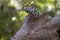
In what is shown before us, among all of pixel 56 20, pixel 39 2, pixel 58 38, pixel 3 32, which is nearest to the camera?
pixel 58 38

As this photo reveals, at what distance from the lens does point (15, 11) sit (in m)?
1.42

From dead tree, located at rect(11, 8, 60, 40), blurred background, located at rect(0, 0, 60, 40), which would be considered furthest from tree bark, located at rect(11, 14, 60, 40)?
blurred background, located at rect(0, 0, 60, 40)

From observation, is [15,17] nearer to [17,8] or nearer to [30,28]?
[17,8]

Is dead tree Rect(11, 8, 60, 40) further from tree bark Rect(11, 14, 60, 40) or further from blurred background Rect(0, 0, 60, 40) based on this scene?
blurred background Rect(0, 0, 60, 40)

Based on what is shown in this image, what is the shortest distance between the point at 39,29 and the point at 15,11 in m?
0.39

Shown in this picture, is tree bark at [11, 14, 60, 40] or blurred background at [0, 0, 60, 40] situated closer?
tree bark at [11, 14, 60, 40]

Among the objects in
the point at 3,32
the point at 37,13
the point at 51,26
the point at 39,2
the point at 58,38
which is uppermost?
the point at 39,2

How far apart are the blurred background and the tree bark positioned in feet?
0.77

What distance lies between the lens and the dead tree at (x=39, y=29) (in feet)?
3.49

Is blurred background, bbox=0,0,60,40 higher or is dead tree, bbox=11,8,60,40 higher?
blurred background, bbox=0,0,60,40

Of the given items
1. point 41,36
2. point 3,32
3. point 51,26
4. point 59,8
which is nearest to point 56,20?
point 51,26

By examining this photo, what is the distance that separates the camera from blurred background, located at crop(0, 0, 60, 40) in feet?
4.49

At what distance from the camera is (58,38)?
3.40ft

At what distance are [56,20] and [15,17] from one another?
1.35ft
